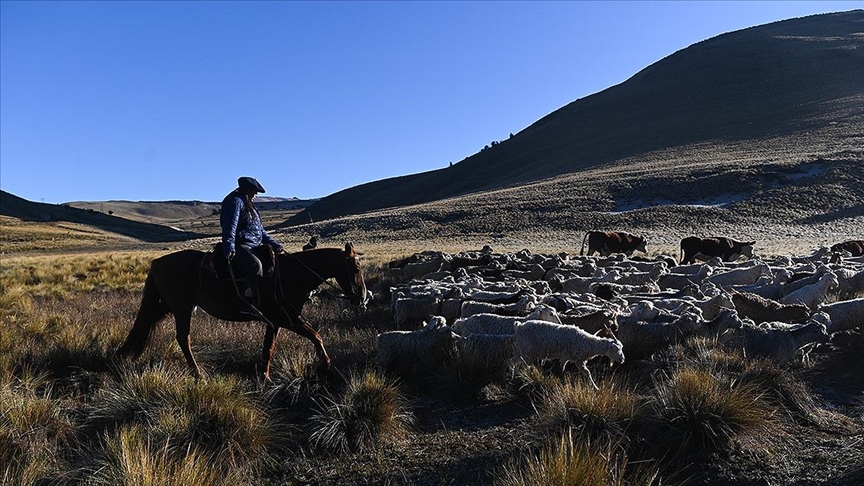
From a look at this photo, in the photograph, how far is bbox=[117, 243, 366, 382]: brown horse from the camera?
8.99 m

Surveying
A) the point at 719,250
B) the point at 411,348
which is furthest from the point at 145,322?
the point at 719,250

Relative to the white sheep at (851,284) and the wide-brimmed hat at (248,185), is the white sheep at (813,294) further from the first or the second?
the wide-brimmed hat at (248,185)

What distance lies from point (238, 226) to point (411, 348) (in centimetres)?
319

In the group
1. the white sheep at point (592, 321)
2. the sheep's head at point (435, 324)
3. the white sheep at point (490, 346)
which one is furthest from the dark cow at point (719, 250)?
the white sheep at point (490, 346)

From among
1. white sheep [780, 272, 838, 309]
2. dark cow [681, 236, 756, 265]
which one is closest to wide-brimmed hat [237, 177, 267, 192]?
white sheep [780, 272, 838, 309]

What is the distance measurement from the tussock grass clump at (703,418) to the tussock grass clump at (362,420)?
2.73 meters

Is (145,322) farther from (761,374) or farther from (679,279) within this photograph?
(679,279)

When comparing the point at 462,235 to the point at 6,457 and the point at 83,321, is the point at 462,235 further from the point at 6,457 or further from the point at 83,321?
the point at 6,457

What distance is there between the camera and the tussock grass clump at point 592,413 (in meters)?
5.82

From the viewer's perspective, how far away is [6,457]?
5.66 m

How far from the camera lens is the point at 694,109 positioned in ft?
347

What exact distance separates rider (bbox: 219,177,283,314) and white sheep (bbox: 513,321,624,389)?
3.90m

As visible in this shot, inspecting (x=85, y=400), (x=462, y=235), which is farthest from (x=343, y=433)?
(x=462, y=235)

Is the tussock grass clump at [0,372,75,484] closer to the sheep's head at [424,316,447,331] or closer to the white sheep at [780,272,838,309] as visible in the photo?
the sheep's head at [424,316,447,331]
